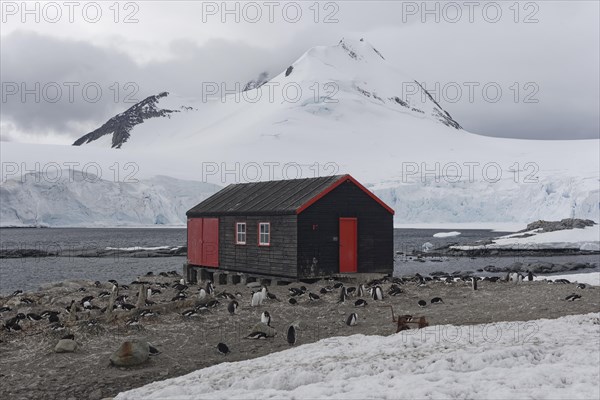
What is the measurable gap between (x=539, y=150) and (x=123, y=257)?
347 feet

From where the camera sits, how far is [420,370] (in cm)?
911

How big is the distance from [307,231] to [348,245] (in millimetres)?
1983

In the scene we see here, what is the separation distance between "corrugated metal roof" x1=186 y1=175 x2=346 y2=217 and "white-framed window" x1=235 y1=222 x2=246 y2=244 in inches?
18.7

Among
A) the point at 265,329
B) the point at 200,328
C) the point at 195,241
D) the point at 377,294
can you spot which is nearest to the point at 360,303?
the point at 377,294

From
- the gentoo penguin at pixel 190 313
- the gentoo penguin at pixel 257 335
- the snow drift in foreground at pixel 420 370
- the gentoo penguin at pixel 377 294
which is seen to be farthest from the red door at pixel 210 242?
the snow drift in foreground at pixel 420 370

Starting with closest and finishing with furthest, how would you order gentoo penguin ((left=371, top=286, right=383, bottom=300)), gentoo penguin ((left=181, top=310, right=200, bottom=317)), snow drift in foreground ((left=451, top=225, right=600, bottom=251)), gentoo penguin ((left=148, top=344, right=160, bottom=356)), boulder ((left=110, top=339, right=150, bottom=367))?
boulder ((left=110, top=339, right=150, bottom=367)) → gentoo penguin ((left=148, top=344, right=160, bottom=356)) → gentoo penguin ((left=181, top=310, right=200, bottom=317)) → gentoo penguin ((left=371, top=286, right=383, bottom=300)) → snow drift in foreground ((left=451, top=225, right=600, bottom=251))

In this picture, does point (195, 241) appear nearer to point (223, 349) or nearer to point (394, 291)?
point (394, 291)

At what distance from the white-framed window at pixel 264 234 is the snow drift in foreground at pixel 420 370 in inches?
474

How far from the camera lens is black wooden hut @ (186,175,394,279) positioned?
Result: 22.8 m

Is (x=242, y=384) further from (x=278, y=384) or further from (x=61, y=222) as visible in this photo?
(x=61, y=222)

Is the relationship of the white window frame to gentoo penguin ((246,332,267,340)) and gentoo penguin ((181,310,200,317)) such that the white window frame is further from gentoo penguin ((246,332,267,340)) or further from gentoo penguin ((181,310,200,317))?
gentoo penguin ((246,332,267,340))

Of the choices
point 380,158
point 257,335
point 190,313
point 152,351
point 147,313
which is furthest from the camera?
point 380,158

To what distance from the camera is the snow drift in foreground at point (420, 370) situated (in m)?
8.08

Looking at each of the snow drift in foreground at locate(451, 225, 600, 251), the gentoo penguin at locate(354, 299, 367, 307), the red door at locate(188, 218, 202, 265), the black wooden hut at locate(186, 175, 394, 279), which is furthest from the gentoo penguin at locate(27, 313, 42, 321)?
the snow drift in foreground at locate(451, 225, 600, 251)
